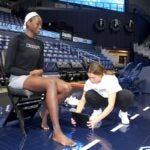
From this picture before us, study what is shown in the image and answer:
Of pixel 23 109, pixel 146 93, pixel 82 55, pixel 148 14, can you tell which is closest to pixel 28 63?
pixel 23 109

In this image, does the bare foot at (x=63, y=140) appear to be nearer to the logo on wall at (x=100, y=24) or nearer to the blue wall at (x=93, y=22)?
the blue wall at (x=93, y=22)

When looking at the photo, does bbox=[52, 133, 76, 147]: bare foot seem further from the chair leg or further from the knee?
the knee

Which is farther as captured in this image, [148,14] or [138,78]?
[148,14]

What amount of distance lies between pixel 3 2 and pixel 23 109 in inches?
601

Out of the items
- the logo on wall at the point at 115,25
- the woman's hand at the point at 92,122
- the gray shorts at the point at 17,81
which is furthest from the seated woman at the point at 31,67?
the logo on wall at the point at 115,25

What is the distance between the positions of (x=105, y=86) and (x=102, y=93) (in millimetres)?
160

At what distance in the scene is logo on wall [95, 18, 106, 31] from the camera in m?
20.2

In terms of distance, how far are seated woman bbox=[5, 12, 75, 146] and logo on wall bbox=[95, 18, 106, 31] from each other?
54.4 ft

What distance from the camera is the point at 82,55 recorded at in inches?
622

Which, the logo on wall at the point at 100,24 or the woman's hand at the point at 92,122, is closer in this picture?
the woman's hand at the point at 92,122

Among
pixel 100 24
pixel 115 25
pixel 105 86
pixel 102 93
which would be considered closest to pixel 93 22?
pixel 100 24

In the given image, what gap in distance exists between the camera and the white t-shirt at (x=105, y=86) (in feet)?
13.3

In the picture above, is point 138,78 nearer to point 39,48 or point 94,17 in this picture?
point 39,48

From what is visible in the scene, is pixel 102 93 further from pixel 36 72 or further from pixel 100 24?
pixel 100 24
